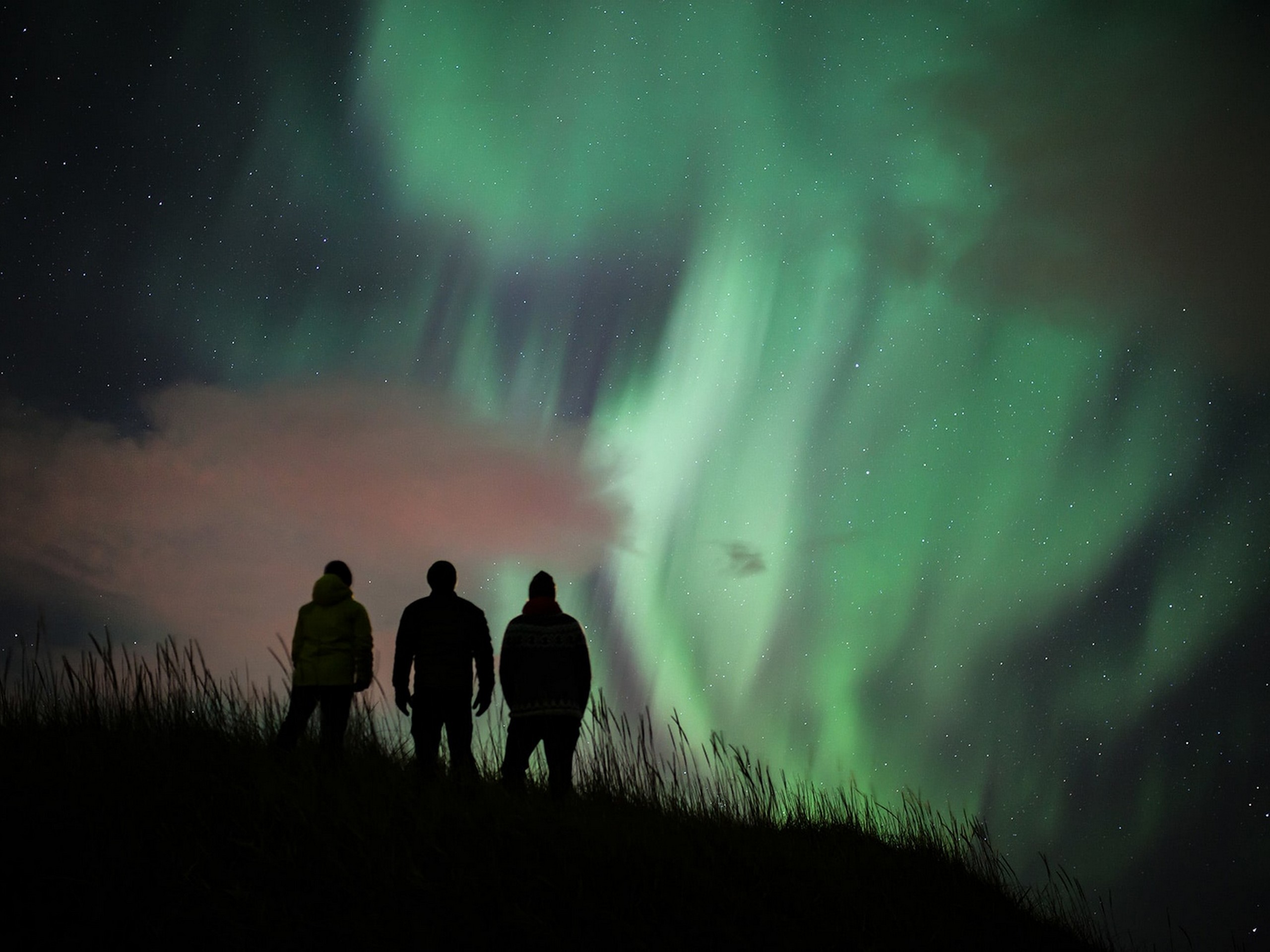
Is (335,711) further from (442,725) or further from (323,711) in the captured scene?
(442,725)

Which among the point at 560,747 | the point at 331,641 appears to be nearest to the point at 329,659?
the point at 331,641

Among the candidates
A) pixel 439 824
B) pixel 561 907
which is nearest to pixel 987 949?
pixel 561 907

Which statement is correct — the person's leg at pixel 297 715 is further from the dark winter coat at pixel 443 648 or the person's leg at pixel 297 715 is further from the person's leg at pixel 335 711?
the dark winter coat at pixel 443 648

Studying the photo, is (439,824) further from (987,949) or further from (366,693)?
(987,949)

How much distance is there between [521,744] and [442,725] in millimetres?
852

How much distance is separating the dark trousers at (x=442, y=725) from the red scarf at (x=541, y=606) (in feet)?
3.41

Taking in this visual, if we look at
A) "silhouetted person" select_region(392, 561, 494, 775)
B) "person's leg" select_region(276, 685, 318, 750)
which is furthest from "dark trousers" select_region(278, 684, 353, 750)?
"silhouetted person" select_region(392, 561, 494, 775)

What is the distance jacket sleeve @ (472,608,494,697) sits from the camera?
9477 millimetres

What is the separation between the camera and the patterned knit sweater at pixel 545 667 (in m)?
9.27

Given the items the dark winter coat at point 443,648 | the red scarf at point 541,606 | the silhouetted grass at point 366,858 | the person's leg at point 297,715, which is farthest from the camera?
the red scarf at point 541,606

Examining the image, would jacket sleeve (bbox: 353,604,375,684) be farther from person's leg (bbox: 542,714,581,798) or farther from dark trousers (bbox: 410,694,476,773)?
person's leg (bbox: 542,714,581,798)

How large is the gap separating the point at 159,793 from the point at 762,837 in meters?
5.18

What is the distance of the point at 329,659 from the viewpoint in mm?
9297

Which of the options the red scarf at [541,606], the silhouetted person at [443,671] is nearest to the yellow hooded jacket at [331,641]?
the silhouetted person at [443,671]
